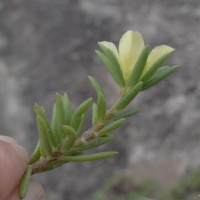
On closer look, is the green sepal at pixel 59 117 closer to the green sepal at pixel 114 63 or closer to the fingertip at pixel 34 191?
the green sepal at pixel 114 63

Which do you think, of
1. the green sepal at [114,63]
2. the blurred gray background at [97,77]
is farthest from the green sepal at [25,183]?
the blurred gray background at [97,77]

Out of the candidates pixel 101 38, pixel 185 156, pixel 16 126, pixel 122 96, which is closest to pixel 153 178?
pixel 185 156

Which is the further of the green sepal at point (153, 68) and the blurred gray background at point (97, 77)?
the blurred gray background at point (97, 77)

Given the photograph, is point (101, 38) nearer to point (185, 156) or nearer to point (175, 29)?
point (175, 29)

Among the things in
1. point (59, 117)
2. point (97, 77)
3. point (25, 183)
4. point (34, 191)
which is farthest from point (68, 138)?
point (97, 77)

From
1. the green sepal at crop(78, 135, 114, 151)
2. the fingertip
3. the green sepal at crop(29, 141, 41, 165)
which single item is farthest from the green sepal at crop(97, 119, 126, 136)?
the fingertip

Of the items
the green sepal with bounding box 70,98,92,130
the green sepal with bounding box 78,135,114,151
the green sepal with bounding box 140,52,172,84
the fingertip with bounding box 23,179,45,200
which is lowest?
the fingertip with bounding box 23,179,45,200

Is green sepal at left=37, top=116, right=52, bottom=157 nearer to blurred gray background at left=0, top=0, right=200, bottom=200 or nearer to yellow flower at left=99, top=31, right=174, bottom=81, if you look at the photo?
yellow flower at left=99, top=31, right=174, bottom=81
